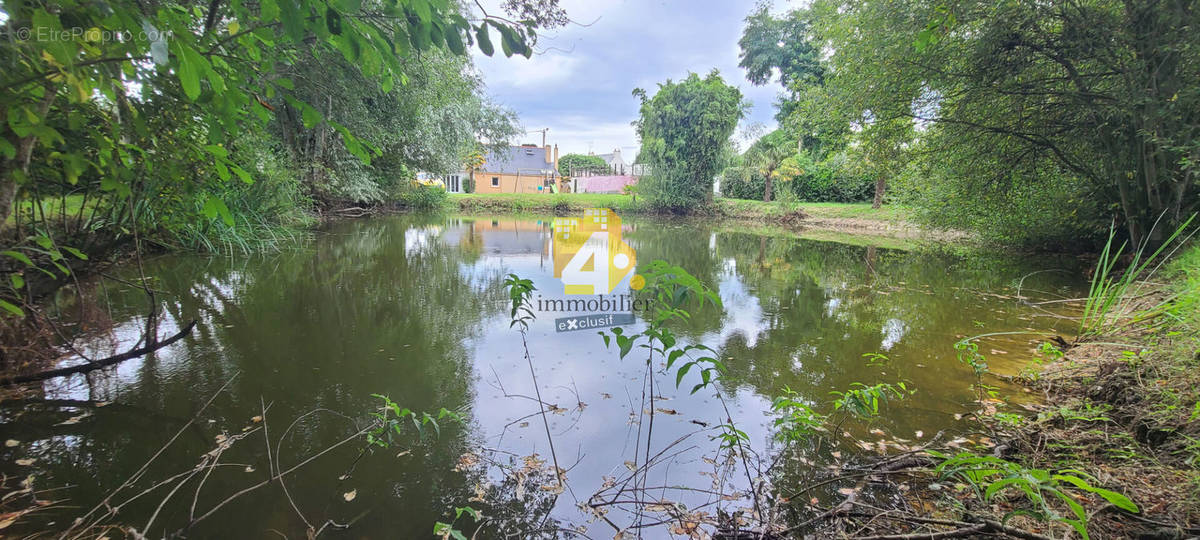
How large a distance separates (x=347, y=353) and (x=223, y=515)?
1.56 m

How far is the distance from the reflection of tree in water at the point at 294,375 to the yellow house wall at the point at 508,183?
31.8 m

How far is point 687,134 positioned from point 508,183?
21149 mm

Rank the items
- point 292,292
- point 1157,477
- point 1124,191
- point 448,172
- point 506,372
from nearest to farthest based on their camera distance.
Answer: point 1157,477 < point 506,372 < point 292,292 < point 1124,191 < point 448,172

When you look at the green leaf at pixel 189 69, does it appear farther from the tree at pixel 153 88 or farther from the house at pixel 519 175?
the house at pixel 519 175

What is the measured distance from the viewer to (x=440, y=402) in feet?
A: 7.71

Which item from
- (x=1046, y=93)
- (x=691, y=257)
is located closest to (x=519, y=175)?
(x=691, y=257)

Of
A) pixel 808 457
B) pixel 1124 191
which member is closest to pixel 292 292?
pixel 808 457

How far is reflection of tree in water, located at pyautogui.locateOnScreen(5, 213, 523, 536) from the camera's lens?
1.63 meters

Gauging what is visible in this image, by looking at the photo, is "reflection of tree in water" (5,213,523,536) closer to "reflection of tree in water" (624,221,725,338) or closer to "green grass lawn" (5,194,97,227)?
"green grass lawn" (5,194,97,227)

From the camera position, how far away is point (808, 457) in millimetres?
1938

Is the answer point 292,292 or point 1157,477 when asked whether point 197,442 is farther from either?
point 1157,477

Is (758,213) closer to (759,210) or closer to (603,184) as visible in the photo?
(759,210)

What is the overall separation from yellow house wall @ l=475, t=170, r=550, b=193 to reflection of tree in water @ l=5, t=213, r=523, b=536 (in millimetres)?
31809

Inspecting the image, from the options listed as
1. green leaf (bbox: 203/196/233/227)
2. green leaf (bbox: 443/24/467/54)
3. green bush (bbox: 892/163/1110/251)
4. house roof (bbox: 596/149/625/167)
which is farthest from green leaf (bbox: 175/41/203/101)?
house roof (bbox: 596/149/625/167)
